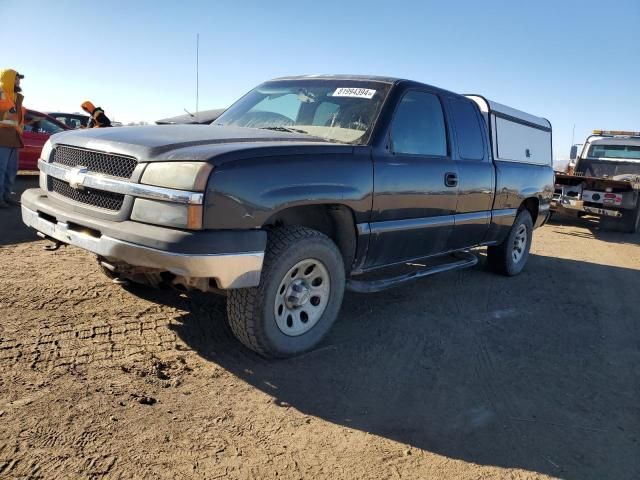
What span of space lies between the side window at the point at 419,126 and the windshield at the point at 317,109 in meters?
0.23

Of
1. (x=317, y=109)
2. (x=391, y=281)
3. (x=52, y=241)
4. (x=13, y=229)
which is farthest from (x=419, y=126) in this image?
(x=13, y=229)

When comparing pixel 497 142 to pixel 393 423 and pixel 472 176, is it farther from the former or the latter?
pixel 393 423

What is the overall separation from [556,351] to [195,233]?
3036 millimetres

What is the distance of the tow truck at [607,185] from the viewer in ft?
35.4

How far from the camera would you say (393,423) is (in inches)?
112

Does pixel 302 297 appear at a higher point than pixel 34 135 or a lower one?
lower

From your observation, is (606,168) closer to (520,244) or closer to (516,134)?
(520,244)

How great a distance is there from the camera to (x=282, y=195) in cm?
311

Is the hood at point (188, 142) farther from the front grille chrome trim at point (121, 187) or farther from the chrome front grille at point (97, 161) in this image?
the front grille chrome trim at point (121, 187)

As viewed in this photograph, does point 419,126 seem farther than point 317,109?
Yes

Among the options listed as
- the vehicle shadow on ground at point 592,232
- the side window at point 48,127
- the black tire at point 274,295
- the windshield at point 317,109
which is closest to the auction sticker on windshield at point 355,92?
the windshield at point 317,109

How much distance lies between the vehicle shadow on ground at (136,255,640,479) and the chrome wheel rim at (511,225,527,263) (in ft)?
4.14

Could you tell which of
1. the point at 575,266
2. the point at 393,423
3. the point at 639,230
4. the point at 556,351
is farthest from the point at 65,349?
the point at 639,230

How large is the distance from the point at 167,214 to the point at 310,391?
1.34 meters
